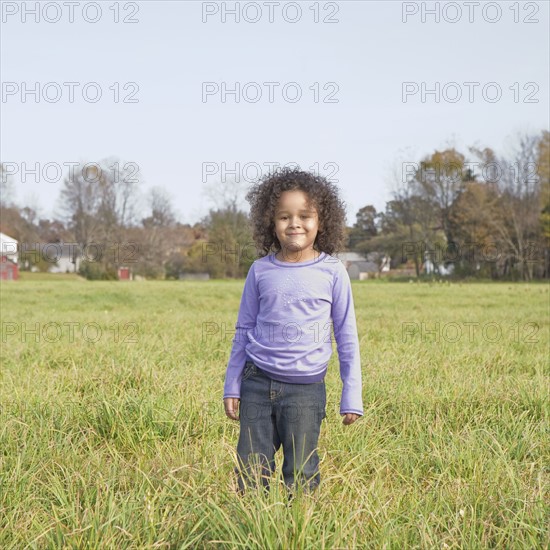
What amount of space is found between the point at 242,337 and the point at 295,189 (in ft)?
2.28

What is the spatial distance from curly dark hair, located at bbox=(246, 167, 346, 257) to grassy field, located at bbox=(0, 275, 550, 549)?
100cm

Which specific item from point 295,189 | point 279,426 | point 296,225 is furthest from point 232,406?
point 295,189

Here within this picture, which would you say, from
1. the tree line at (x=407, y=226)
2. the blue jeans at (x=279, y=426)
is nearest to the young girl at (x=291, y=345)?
the blue jeans at (x=279, y=426)

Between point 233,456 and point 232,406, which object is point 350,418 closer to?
point 232,406

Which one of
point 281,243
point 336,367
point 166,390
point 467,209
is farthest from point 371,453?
point 467,209

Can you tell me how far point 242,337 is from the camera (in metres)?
2.87

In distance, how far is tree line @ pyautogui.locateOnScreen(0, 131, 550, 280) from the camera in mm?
47656

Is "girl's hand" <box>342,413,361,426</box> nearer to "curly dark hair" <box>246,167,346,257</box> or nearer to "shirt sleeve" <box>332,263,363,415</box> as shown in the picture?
"shirt sleeve" <box>332,263,363,415</box>

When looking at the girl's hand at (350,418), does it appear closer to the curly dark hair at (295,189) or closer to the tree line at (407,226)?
the curly dark hair at (295,189)

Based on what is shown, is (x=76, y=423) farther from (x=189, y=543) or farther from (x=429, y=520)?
(x=429, y=520)

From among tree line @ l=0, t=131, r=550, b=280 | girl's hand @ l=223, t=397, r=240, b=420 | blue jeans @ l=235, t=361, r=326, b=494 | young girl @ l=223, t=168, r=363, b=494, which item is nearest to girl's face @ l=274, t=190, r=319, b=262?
young girl @ l=223, t=168, r=363, b=494

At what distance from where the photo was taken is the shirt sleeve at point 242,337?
2.80m

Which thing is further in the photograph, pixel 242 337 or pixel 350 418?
pixel 242 337

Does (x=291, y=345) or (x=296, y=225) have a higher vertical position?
(x=296, y=225)
